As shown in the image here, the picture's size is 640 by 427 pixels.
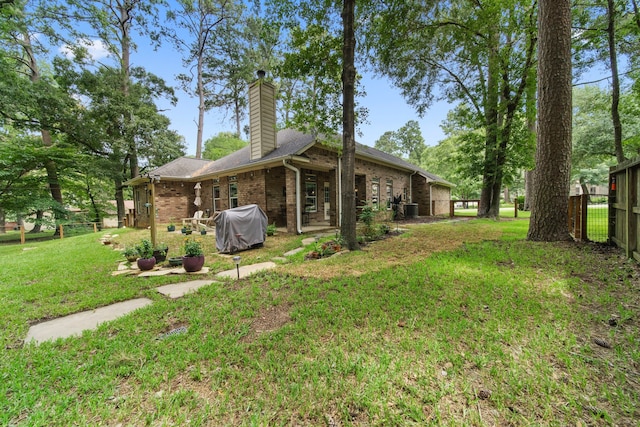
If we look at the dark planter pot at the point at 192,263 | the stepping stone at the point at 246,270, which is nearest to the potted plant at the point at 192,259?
the dark planter pot at the point at 192,263

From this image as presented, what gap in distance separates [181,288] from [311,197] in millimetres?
8520

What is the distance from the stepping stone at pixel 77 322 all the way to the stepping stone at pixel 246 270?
1.35 metres

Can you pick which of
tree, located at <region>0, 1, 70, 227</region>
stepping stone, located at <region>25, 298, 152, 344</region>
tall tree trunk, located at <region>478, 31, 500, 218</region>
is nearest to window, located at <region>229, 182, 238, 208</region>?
stepping stone, located at <region>25, 298, 152, 344</region>

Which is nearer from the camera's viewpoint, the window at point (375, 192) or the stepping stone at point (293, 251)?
the stepping stone at point (293, 251)

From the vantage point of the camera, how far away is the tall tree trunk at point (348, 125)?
605cm

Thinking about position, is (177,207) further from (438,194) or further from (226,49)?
(438,194)

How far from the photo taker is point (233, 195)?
1207 centimetres

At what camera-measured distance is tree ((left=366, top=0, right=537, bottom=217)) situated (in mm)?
8914

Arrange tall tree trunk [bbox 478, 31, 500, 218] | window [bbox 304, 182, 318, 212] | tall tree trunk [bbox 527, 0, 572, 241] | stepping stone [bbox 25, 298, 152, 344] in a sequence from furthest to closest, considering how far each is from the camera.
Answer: window [bbox 304, 182, 318, 212]
tall tree trunk [bbox 478, 31, 500, 218]
tall tree trunk [bbox 527, 0, 572, 241]
stepping stone [bbox 25, 298, 152, 344]

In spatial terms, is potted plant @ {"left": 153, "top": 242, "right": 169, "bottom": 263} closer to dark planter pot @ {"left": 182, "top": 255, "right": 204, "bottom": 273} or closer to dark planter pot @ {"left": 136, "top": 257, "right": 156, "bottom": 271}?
dark planter pot @ {"left": 136, "top": 257, "right": 156, "bottom": 271}

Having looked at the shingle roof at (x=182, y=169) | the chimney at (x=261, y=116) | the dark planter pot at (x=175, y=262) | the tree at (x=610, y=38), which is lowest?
the dark planter pot at (x=175, y=262)

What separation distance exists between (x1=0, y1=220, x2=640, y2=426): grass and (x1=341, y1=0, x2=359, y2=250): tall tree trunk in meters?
2.44

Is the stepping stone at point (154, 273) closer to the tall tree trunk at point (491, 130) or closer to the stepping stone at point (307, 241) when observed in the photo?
the stepping stone at point (307, 241)

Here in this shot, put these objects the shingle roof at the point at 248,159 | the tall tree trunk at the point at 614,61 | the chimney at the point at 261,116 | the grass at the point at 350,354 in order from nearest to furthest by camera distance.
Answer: the grass at the point at 350,354
the tall tree trunk at the point at 614,61
the shingle roof at the point at 248,159
the chimney at the point at 261,116
